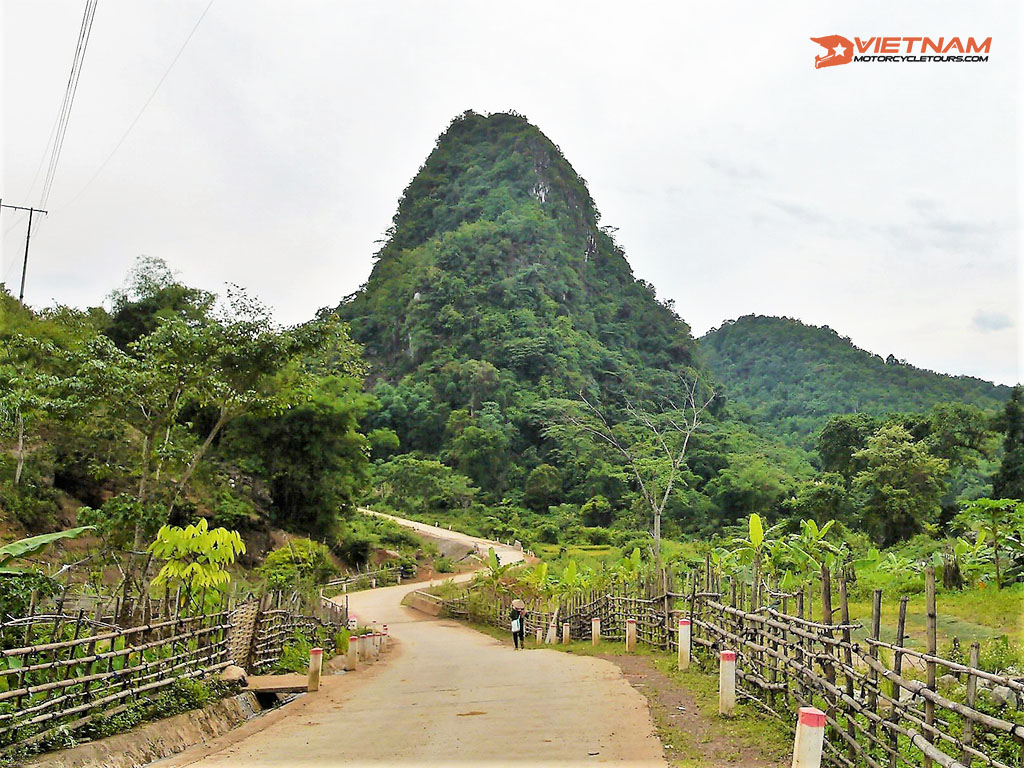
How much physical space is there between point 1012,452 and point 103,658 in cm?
2510

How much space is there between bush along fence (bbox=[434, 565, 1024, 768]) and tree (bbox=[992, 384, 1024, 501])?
14.8m

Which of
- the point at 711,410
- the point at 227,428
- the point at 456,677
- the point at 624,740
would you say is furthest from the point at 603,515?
the point at 624,740

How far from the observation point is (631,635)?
12.3 metres

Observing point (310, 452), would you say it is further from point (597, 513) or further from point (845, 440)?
point (597, 513)

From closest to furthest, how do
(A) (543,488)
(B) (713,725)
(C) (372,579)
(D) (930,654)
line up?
(D) (930,654) < (B) (713,725) < (C) (372,579) < (A) (543,488)

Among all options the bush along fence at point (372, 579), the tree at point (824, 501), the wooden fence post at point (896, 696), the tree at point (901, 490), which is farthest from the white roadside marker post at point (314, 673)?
the tree at point (824, 501)

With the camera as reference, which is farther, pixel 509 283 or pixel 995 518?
pixel 509 283

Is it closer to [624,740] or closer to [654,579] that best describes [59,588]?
[624,740]

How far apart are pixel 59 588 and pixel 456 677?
18.6 feet

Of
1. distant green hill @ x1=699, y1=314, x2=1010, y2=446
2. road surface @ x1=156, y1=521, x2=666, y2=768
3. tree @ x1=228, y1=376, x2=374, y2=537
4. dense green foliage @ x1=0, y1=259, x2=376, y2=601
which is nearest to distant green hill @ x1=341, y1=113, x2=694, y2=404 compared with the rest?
distant green hill @ x1=699, y1=314, x2=1010, y2=446

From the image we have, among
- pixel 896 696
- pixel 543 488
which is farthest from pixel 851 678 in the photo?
pixel 543 488

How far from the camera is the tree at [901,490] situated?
912 inches

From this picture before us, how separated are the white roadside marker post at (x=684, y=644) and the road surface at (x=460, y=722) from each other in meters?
0.83

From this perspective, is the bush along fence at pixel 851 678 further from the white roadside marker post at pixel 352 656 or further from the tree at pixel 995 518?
the white roadside marker post at pixel 352 656
